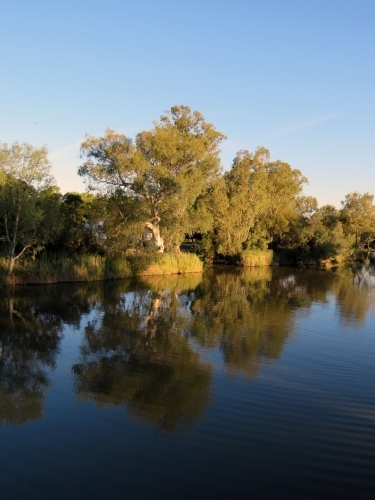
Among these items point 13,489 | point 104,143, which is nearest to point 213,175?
point 104,143

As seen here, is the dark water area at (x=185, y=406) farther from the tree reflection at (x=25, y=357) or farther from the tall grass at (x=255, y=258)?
the tall grass at (x=255, y=258)

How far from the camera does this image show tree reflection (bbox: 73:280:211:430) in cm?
845

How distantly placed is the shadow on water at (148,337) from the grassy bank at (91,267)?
1.14 meters

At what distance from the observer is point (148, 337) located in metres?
14.1

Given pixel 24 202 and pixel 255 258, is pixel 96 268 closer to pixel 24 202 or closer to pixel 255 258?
pixel 24 202

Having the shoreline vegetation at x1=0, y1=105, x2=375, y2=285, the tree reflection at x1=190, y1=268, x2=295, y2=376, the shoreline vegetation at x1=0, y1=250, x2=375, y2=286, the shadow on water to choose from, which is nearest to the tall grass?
the shoreline vegetation at x1=0, y1=105, x2=375, y2=285

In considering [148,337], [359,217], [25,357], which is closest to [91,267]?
[148,337]

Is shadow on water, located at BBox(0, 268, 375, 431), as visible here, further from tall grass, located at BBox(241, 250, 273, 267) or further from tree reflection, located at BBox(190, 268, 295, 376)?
tall grass, located at BBox(241, 250, 273, 267)

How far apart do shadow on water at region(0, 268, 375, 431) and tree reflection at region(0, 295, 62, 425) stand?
2 cm

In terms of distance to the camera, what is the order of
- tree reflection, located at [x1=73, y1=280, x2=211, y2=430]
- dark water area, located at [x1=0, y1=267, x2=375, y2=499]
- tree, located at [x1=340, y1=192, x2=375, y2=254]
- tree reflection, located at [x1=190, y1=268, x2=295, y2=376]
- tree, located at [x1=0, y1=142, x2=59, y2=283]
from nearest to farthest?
dark water area, located at [x1=0, y1=267, x2=375, y2=499], tree reflection, located at [x1=73, y1=280, x2=211, y2=430], tree reflection, located at [x1=190, y1=268, x2=295, y2=376], tree, located at [x1=0, y1=142, x2=59, y2=283], tree, located at [x1=340, y1=192, x2=375, y2=254]

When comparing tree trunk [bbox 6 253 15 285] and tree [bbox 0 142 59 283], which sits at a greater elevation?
tree [bbox 0 142 59 283]

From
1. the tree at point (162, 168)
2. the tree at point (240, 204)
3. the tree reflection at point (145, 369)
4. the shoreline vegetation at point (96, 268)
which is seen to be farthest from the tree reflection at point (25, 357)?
the tree at point (240, 204)

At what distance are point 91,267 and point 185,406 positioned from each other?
20418 mm

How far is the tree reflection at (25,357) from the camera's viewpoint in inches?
327
